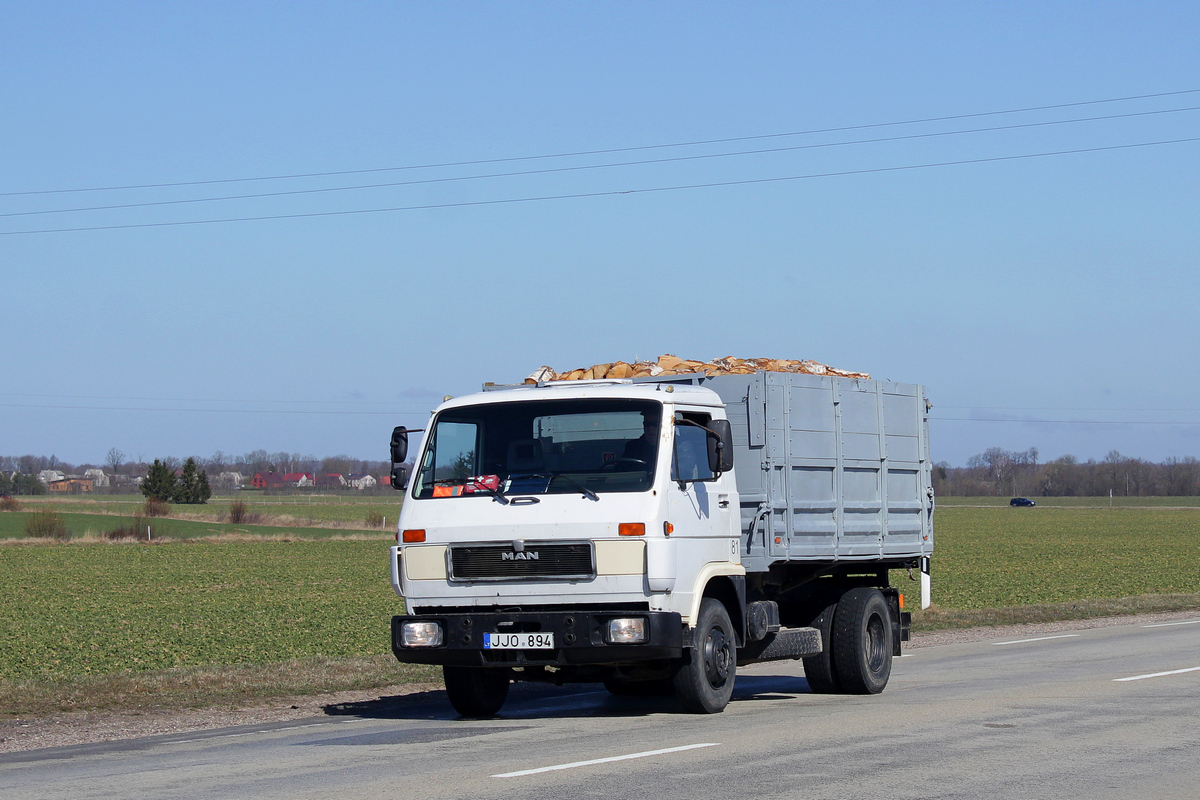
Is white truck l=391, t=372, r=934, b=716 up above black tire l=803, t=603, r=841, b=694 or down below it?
above

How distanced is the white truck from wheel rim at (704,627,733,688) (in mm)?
17

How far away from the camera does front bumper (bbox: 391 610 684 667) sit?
420 inches

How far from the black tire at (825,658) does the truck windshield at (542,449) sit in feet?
11.6

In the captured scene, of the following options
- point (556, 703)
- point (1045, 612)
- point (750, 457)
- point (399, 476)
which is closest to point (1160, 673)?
point (750, 457)

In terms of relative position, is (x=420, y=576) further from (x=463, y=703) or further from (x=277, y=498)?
(x=277, y=498)

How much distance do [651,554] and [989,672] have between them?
6850 mm

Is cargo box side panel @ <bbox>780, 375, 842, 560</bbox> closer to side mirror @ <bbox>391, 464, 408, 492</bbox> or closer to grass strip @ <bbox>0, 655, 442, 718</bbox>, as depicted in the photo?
side mirror @ <bbox>391, 464, 408, 492</bbox>

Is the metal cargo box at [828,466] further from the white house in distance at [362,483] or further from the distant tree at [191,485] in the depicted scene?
the white house in distance at [362,483]

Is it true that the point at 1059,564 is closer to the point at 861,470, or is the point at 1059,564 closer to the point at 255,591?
the point at 255,591

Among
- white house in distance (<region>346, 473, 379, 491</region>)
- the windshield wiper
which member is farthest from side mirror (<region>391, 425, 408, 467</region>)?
white house in distance (<region>346, 473, 379, 491</region>)

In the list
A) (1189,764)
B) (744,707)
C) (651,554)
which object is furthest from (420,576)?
(1189,764)

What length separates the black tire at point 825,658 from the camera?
1355 cm

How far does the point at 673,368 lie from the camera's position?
43.1 feet

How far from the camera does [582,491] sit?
10914mm
